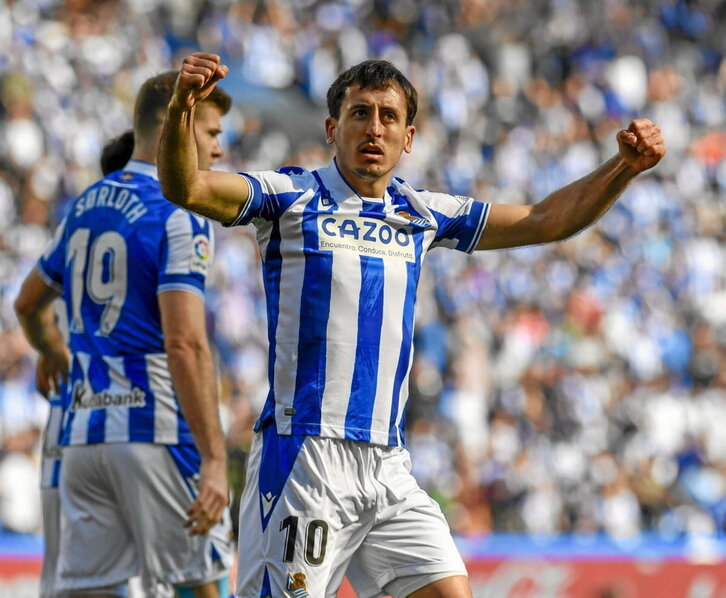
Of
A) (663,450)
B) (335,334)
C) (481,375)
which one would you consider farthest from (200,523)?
(663,450)

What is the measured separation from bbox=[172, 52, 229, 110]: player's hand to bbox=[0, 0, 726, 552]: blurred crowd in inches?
269

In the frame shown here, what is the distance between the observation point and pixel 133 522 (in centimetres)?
532

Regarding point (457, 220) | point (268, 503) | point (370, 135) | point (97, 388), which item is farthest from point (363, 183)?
point (97, 388)

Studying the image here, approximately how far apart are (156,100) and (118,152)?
0.85 metres

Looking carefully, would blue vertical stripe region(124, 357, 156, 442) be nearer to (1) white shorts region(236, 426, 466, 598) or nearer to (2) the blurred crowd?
(1) white shorts region(236, 426, 466, 598)

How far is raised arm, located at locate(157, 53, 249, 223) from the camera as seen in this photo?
156 inches

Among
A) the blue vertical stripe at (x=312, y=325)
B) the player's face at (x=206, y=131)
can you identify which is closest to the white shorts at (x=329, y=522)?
the blue vertical stripe at (x=312, y=325)

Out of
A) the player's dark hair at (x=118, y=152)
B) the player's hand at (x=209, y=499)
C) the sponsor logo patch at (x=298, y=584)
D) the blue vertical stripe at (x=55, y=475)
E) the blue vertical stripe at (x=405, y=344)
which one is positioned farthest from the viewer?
the player's dark hair at (x=118, y=152)

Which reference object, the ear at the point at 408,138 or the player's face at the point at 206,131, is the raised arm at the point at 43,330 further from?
the ear at the point at 408,138

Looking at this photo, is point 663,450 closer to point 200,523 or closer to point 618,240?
point 618,240

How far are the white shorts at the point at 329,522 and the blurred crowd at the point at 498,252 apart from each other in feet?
20.5

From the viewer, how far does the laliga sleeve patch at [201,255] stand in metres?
5.29

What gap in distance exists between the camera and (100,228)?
544 centimetres

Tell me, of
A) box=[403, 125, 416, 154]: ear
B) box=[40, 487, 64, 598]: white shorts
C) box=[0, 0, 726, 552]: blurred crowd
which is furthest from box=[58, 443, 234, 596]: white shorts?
box=[0, 0, 726, 552]: blurred crowd
